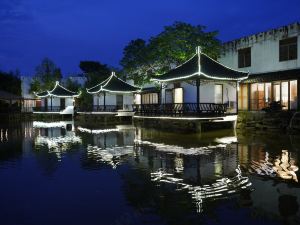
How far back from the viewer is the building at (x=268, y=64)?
25.6 m

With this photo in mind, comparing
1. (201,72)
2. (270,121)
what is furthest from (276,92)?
(201,72)

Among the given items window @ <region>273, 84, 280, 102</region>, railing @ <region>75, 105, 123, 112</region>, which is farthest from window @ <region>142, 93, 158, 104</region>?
window @ <region>273, 84, 280, 102</region>

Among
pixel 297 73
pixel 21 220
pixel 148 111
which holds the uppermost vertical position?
pixel 297 73

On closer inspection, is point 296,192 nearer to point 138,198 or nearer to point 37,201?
point 138,198

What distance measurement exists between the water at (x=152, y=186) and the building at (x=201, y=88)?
341 inches

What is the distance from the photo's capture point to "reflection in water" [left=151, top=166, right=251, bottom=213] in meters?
8.14

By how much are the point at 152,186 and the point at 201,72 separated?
15.4 metres

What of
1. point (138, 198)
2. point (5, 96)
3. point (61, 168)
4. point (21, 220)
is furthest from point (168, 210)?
point (5, 96)

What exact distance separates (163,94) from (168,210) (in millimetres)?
25009

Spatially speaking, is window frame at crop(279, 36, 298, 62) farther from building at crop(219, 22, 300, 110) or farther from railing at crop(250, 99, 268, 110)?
railing at crop(250, 99, 268, 110)

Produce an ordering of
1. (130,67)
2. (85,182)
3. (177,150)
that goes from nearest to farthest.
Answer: (85,182), (177,150), (130,67)

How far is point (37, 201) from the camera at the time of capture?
7961mm

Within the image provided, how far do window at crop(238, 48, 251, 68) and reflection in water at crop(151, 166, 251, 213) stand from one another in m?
21.3

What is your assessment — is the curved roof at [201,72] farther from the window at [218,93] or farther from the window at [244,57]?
the window at [244,57]
